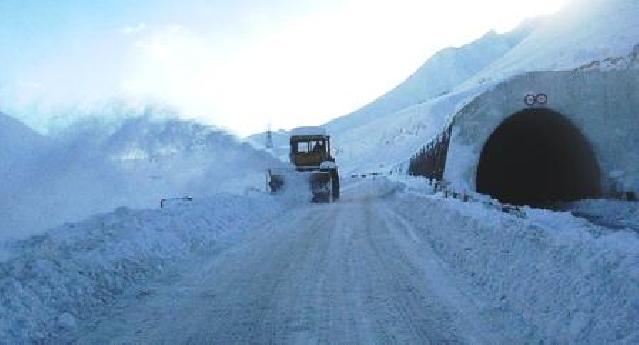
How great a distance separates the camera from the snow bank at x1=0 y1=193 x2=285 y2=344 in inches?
251

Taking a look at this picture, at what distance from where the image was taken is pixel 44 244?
395 inches

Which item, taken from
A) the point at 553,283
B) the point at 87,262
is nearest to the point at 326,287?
the point at 553,283

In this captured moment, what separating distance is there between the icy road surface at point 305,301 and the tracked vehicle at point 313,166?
16140mm

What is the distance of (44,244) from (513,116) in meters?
24.0

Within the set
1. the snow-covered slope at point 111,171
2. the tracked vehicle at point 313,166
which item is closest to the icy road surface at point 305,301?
the snow-covered slope at point 111,171

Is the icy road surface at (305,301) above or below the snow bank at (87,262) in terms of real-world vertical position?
below

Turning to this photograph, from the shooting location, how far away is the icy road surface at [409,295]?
18.5 feet

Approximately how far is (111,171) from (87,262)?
33252 millimetres

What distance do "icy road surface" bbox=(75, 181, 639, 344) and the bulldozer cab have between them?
784 inches

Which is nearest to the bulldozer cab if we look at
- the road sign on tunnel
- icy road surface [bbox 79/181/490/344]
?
the road sign on tunnel

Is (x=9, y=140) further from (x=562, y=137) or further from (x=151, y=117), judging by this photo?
(x=562, y=137)

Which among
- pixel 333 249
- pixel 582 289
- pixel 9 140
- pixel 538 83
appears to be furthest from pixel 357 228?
pixel 9 140

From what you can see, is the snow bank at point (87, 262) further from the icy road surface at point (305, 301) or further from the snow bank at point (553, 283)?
the snow bank at point (553, 283)

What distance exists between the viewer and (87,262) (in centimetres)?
848
